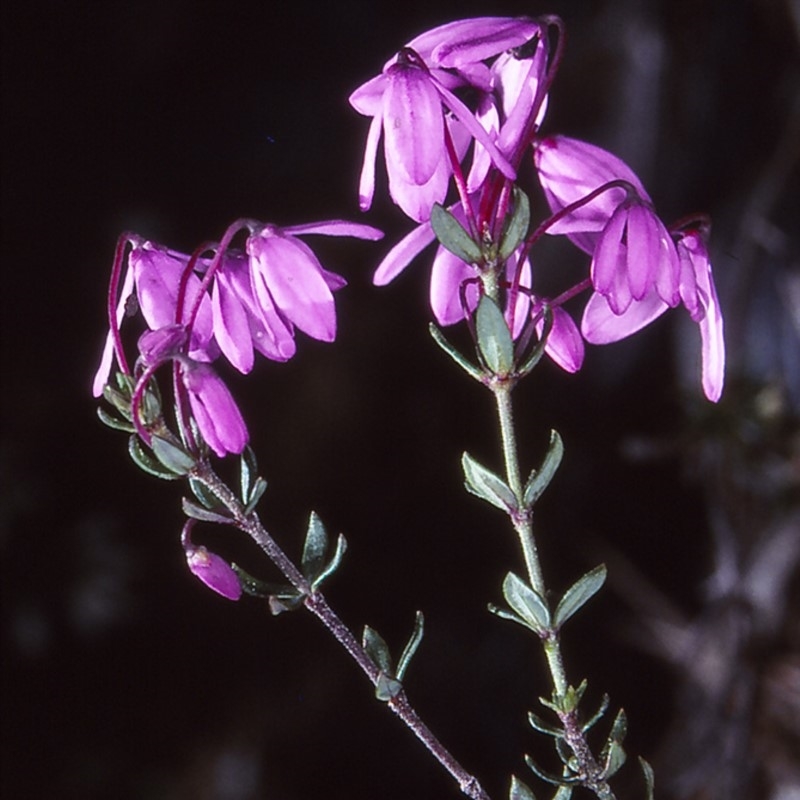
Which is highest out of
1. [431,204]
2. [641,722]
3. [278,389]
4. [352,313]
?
[431,204]

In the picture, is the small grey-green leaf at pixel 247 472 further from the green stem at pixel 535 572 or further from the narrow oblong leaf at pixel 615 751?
the narrow oblong leaf at pixel 615 751

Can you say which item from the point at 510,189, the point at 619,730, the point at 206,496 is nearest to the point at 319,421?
the point at 206,496

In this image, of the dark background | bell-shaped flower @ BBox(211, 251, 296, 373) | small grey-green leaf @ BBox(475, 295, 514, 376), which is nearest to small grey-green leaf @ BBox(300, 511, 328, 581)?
bell-shaped flower @ BBox(211, 251, 296, 373)

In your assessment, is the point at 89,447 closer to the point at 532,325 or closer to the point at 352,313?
the point at 352,313

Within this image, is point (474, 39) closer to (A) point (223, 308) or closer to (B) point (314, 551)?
(A) point (223, 308)

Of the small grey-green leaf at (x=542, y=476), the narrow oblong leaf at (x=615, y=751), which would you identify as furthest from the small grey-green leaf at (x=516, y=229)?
the narrow oblong leaf at (x=615, y=751)

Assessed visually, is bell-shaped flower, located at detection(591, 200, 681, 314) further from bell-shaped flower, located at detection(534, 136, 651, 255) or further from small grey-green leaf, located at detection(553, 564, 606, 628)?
small grey-green leaf, located at detection(553, 564, 606, 628)

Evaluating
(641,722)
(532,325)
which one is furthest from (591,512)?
(532,325)

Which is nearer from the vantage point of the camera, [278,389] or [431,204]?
[431,204]
